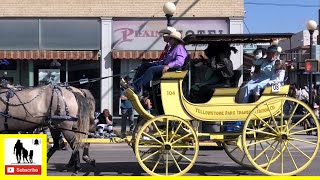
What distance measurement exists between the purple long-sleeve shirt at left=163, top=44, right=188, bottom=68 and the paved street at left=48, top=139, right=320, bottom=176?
1.89m

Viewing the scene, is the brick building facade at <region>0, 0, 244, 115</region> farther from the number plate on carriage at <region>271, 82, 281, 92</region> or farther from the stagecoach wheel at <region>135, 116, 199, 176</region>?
the stagecoach wheel at <region>135, 116, 199, 176</region>

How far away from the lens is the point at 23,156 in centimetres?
664

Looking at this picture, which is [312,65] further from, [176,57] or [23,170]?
[23,170]

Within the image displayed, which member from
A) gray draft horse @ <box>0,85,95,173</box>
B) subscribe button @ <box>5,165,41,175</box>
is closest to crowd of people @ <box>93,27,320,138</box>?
gray draft horse @ <box>0,85,95,173</box>

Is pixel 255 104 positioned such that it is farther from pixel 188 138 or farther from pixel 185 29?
pixel 185 29

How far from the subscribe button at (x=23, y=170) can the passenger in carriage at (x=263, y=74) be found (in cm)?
371

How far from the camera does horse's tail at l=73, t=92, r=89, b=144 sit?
914cm

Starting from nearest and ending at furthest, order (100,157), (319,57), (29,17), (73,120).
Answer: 1. (73,120)
2. (100,157)
3. (29,17)
4. (319,57)

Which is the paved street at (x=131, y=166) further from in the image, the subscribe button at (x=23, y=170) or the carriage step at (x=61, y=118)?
the subscribe button at (x=23, y=170)

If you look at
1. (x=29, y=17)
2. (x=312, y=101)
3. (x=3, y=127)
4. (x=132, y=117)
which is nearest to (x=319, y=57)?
(x=312, y=101)

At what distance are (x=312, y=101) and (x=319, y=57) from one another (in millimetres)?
2156

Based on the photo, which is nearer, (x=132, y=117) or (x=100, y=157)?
(x=100, y=157)

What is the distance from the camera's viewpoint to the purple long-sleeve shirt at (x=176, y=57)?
8719 millimetres

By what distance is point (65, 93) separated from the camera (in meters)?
9.26
